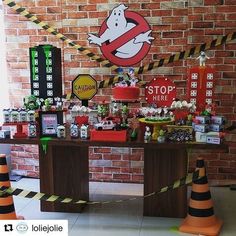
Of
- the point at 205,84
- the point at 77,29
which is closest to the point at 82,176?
the point at 205,84

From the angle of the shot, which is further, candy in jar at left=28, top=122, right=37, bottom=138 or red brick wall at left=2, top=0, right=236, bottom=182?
red brick wall at left=2, top=0, right=236, bottom=182

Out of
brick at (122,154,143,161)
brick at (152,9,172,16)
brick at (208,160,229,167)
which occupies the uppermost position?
brick at (152,9,172,16)

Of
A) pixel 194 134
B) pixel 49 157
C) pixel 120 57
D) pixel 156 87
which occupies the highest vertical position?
pixel 120 57

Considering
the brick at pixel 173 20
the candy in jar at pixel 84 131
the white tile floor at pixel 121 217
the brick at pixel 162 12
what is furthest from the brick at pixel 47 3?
the white tile floor at pixel 121 217

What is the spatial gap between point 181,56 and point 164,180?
1.40m

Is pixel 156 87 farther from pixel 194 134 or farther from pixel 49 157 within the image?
pixel 49 157

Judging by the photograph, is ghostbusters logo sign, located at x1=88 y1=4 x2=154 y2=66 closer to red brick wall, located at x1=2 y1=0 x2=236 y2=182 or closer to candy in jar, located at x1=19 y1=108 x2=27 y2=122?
red brick wall, located at x1=2 y1=0 x2=236 y2=182

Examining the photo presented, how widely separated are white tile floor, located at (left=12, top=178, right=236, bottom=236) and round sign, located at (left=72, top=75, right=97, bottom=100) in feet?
3.41

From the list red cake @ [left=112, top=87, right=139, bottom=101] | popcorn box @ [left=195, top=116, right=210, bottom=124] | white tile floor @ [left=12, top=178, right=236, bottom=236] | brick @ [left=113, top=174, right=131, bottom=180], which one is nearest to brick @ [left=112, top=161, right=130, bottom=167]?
brick @ [left=113, top=174, right=131, bottom=180]

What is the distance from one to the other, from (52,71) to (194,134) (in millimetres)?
1336

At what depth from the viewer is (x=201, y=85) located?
3.35m

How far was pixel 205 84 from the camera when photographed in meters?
3.35

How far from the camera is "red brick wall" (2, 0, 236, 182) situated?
3.95 meters

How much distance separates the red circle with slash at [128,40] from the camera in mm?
4039
